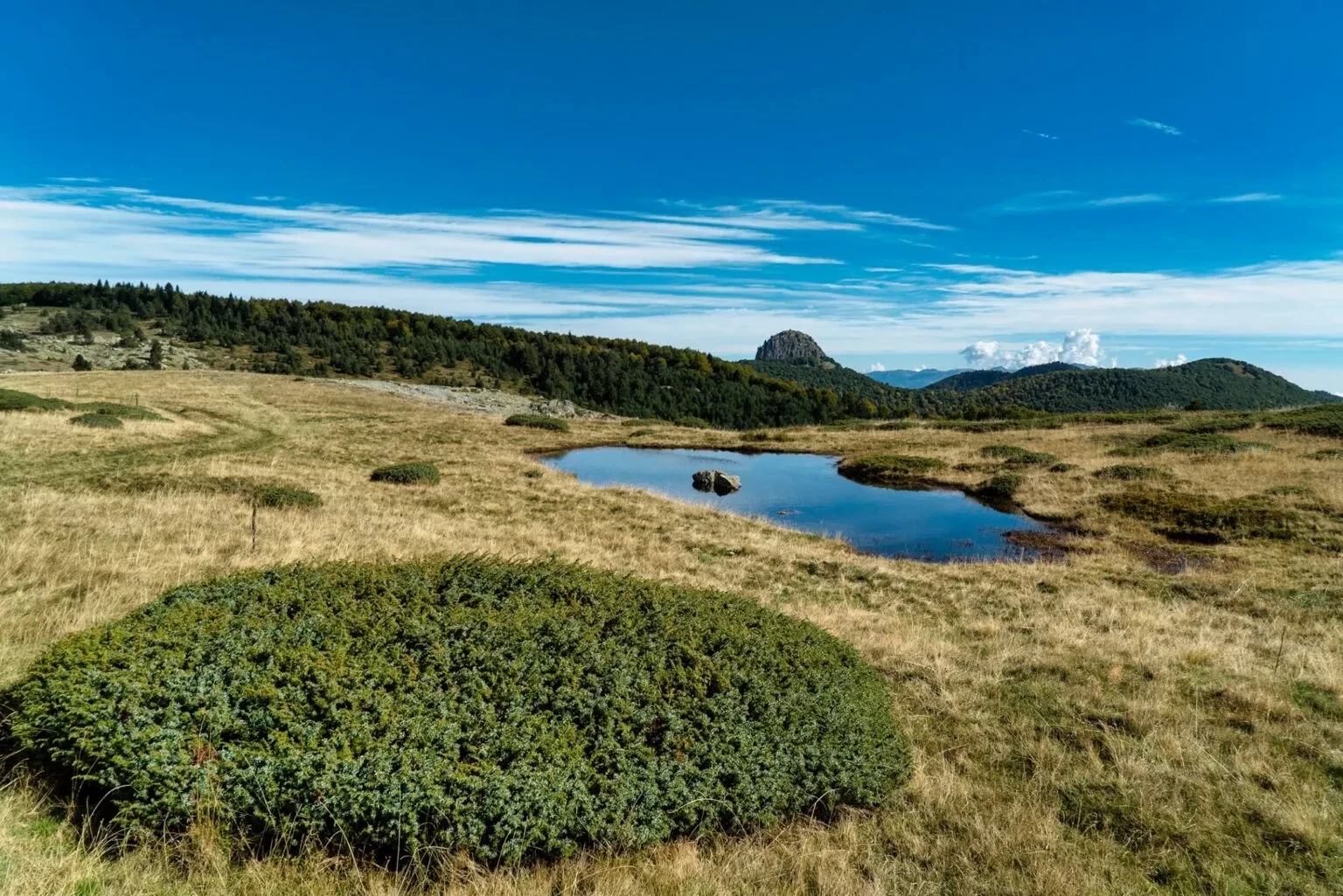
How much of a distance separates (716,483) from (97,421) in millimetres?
29498

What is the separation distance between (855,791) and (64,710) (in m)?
6.28

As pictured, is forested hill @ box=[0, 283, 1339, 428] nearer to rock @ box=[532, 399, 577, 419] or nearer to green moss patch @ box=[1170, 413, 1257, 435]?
rock @ box=[532, 399, 577, 419]

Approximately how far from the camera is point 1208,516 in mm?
22781

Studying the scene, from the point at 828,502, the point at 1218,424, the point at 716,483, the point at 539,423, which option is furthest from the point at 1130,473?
the point at 539,423

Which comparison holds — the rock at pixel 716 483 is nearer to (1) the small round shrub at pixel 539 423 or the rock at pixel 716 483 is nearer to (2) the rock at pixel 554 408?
(1) the small round shrub at pixel 539 423

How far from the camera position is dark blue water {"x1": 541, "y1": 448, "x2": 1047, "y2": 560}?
72.2ft

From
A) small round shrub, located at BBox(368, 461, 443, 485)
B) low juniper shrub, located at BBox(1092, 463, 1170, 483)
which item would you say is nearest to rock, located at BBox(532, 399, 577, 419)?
small round shrub, located at BBox(368, 461, 443, 485)

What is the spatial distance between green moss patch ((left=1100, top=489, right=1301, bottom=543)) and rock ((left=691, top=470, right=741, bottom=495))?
1607 centimetres

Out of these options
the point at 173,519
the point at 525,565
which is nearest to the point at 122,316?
the point at 173,519

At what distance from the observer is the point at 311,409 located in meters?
53.3

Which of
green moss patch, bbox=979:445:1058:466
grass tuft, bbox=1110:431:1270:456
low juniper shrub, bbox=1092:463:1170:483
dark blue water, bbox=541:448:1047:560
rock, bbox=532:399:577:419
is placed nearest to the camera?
dark blue water, bbox=541:448:1047:560

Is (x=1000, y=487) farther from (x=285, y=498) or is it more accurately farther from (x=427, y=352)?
(x=427, y=352)

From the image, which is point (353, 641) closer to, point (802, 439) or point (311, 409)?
point (802, 439)

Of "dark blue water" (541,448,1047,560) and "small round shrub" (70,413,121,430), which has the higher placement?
"small round shrub" (70,413,121,430)
